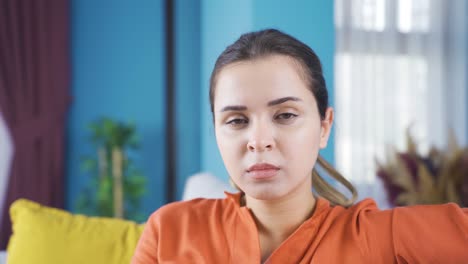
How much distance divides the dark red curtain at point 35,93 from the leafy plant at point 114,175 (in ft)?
0.88

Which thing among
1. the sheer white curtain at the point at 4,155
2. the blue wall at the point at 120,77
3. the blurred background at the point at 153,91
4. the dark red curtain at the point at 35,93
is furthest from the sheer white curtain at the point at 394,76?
the sheer white curtain at the point at 4,155

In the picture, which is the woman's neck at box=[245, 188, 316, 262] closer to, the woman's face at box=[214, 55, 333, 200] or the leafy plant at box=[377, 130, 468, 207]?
the woman's face at box=[214, 55, 333, 200]

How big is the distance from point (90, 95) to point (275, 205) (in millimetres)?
3201

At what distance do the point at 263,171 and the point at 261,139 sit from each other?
0.06 metres

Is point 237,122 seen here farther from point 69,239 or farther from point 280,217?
point 69,239

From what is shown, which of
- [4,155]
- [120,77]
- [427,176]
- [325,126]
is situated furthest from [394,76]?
[325,126]

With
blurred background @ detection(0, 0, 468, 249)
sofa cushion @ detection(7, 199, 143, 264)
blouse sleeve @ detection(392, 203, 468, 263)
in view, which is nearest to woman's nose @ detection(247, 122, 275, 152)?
blouse sleeve @ detection(392, 203, 468, 263)

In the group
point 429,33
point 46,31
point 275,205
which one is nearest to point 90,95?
point 46,31

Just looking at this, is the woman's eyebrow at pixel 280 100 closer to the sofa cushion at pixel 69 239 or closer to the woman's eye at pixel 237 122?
the woman's eye at pixel 237 122

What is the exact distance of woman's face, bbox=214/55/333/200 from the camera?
3.20ft

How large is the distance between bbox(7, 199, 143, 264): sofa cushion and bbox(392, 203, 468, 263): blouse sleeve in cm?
83

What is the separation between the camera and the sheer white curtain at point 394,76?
3779 mm

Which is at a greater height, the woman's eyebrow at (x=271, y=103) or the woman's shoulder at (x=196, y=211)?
the woman's eyebrow at (x=271, y=103)

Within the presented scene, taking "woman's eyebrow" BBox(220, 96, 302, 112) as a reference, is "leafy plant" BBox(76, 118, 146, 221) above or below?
below
